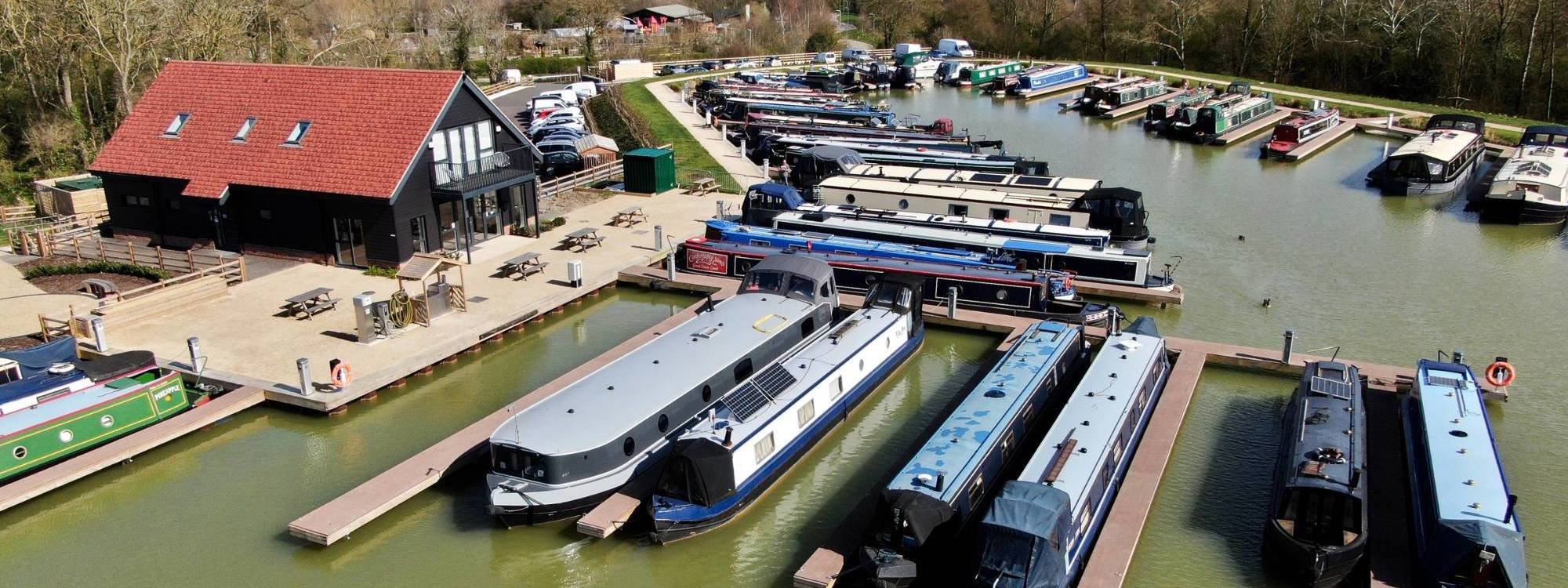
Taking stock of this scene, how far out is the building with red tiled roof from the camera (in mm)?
32250

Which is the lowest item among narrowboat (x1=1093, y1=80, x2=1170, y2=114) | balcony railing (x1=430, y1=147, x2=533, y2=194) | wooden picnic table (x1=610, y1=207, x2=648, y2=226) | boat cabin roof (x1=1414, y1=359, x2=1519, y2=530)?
boat cabin roof (x1=1414, y1=359, x2=1519, y2=530)

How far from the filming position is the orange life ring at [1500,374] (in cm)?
2353

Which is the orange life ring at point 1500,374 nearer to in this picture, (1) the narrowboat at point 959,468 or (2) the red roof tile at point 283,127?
(1) the narrowboat at point 959,468

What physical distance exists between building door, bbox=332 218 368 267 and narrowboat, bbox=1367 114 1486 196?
4248 centimetres

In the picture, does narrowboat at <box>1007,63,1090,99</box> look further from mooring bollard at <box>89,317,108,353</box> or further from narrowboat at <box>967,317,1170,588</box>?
mooring bollard at <box>89,317,108,353</box>

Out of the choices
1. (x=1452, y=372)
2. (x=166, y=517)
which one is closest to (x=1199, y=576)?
(x=1452, y=372)

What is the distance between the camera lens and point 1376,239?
38.8 m

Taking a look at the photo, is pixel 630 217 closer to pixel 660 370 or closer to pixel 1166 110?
pixel 660 370

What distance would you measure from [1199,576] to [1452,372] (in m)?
8.66

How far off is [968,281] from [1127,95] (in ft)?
162

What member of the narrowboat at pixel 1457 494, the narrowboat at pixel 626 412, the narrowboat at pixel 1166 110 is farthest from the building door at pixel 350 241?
the narrowboat at pixel 1166 110

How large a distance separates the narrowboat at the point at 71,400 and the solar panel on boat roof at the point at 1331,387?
78.4 feet

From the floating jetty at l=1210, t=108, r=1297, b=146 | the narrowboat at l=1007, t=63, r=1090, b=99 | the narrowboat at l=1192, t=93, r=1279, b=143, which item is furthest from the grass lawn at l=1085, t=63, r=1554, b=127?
the narrowboat at l=1007, t=63, r=1090, b=99

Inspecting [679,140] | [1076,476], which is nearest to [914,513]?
[1076,476]
